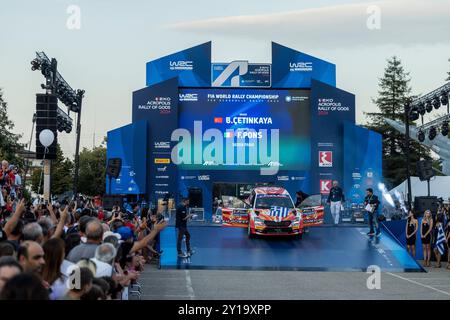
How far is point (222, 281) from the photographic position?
15.9 m

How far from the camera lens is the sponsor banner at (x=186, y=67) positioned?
34.2 m

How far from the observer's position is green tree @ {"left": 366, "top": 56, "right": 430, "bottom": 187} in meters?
71.4

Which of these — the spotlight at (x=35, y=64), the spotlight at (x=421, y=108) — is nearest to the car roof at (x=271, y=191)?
the spotlight at (x=35, y=64)

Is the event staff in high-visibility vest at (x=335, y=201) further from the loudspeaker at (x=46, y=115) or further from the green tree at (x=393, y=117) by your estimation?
the green tree at (x=393, y=117)

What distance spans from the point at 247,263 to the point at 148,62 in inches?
729

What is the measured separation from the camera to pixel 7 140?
6650 centimetres

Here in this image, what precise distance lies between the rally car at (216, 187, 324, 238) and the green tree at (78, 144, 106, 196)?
204ft

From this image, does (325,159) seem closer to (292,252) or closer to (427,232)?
(427,232)

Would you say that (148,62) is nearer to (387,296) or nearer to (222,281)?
(222,281)

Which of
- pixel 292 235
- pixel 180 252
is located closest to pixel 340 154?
pixel 292 235

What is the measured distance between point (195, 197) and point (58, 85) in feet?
29.6

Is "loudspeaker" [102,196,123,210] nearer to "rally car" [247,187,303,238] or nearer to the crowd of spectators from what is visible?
"rally car" [247,187,303,238]

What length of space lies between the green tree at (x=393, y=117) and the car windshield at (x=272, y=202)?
49.2 m
